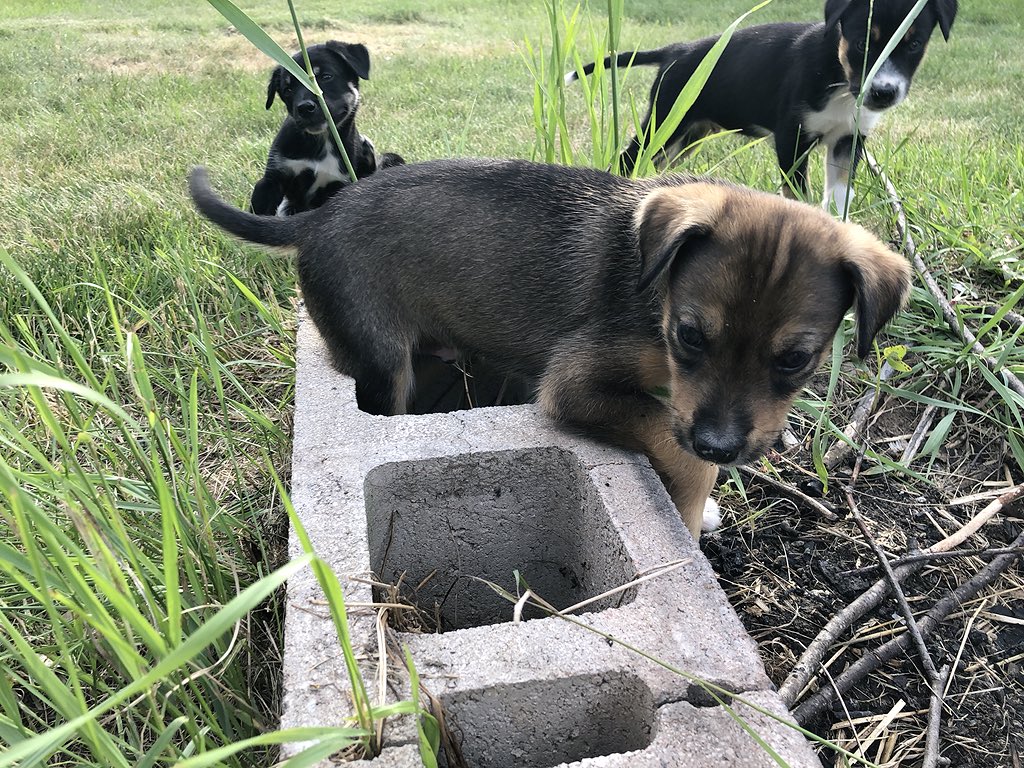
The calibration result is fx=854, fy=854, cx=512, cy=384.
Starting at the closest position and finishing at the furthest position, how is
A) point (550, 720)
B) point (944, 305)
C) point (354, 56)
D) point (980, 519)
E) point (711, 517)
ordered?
1. point (550, 720)
2. point (980, 519)
3. point (711, 517)
4. point (944, 305)
5. point (354, 56)

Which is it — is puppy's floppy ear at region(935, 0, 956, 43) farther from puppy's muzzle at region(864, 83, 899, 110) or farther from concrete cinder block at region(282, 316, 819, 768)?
concrete cinder block at region(282, 316, 819, 768)

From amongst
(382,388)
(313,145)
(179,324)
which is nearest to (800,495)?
(382,388)

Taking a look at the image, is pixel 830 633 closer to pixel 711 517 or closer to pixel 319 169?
pixel 711 517

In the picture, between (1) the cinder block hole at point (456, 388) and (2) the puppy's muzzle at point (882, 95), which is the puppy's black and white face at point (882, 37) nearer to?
(2) the puppy's muzzle at point (882, 95)

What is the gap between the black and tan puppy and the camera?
2182 mm

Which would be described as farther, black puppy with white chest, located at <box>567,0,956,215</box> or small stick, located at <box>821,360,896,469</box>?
black puppy with white chest, located at <box>567,0,956,215</box>

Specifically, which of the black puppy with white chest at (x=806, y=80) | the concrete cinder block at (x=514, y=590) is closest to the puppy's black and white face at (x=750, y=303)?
the concrete cinder block at (x=514, y=590)

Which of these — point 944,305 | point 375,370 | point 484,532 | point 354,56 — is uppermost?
point 354,56

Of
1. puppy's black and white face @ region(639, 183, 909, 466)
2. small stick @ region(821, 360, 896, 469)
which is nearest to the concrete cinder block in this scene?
puppy's black and white face @ region(639, 183, 909, 466)

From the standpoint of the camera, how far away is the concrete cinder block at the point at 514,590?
5.10ft

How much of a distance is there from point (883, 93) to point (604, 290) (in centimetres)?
287

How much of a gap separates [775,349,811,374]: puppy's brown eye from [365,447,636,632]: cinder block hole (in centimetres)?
58

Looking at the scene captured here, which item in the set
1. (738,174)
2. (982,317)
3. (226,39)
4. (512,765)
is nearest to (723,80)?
(738,174)

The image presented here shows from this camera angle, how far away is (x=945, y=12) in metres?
4.57
